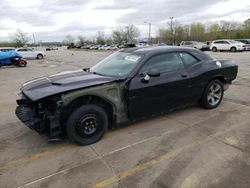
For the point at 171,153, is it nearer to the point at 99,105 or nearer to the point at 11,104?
the point at 99,105

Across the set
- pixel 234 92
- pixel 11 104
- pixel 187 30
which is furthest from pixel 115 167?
pixel 187 30

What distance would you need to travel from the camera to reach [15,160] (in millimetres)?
3400

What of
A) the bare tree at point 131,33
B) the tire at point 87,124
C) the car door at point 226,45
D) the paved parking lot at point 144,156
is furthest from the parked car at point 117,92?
the bare tree at point 131,33

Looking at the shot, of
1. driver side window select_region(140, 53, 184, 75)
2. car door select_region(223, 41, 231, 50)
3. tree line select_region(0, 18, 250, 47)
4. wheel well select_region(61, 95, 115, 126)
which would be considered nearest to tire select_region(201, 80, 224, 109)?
driver side window select_region(140, 53, 184, 75)

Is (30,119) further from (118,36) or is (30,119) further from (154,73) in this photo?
(118,36)

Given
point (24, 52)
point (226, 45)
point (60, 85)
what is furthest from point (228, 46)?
Result: point (60, 85)

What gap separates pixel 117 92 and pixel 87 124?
0.74m

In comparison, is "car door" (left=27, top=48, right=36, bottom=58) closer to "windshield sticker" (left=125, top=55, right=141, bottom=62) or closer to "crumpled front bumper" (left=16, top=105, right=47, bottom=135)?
"crumpled front bumper" (left=16, top=105, right=47, bottom=135)

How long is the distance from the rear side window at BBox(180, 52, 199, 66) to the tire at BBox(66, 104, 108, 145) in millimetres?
2116

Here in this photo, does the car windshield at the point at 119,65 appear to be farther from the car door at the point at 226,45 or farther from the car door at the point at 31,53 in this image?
the car door at the point at 31,53

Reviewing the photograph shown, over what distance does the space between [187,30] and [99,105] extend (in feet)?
256

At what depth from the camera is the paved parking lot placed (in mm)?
2828

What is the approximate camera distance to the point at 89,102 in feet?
12.4

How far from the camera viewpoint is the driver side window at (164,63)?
167 inches
